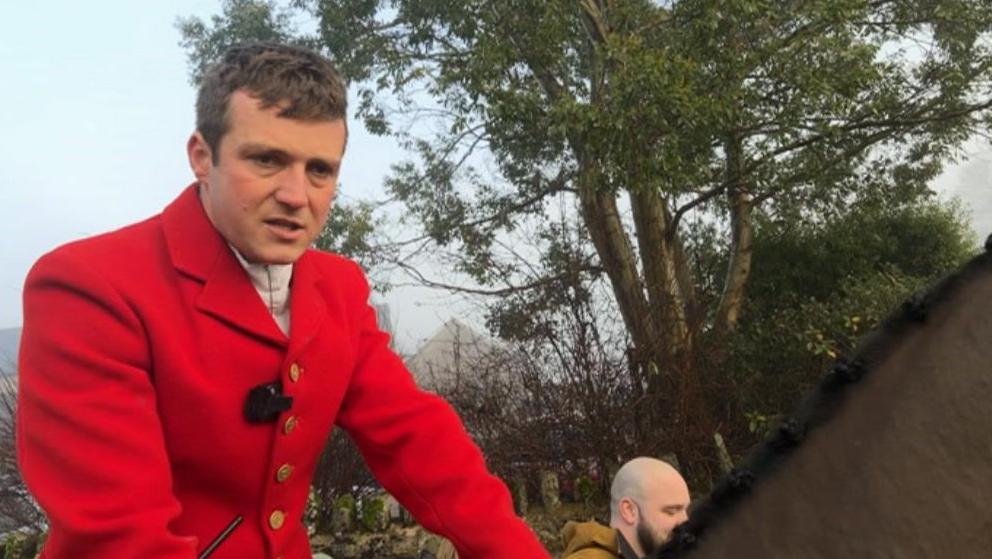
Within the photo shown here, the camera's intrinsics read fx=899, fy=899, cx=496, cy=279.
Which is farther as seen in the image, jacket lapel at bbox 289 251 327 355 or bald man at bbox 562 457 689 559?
bald man at bbox 562 457 689 559

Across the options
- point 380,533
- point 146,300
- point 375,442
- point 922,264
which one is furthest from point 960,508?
point 922,264

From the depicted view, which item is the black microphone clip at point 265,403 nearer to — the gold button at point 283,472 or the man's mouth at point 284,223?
the gold button at point 283,472

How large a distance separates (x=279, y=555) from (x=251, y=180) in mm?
698

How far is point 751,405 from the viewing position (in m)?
10.2

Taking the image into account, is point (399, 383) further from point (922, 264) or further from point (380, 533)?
point (922, 264)

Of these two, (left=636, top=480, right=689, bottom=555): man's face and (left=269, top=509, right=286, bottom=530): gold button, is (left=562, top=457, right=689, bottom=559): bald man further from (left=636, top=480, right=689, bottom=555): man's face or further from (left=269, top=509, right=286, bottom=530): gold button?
(left=269, top=509, right=286, bottom=530): gold button

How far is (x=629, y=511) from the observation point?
3521 mm

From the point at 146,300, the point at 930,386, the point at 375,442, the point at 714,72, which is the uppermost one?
the point at 714,72

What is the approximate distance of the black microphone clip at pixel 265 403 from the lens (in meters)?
1.52

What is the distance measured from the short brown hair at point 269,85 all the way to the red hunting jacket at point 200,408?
0.20 m

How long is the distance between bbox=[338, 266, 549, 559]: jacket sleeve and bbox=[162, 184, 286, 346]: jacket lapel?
0.82 ft

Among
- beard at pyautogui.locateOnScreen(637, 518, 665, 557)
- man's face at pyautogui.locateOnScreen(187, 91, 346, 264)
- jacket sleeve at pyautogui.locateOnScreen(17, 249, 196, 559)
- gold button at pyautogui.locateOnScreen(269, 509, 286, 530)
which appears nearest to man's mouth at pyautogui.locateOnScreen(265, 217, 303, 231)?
man's face at pyautogui.locateOnScreen(187, 91, 346, 264)

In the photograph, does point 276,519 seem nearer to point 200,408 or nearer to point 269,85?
point 200,408

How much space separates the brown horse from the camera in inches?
38.2
